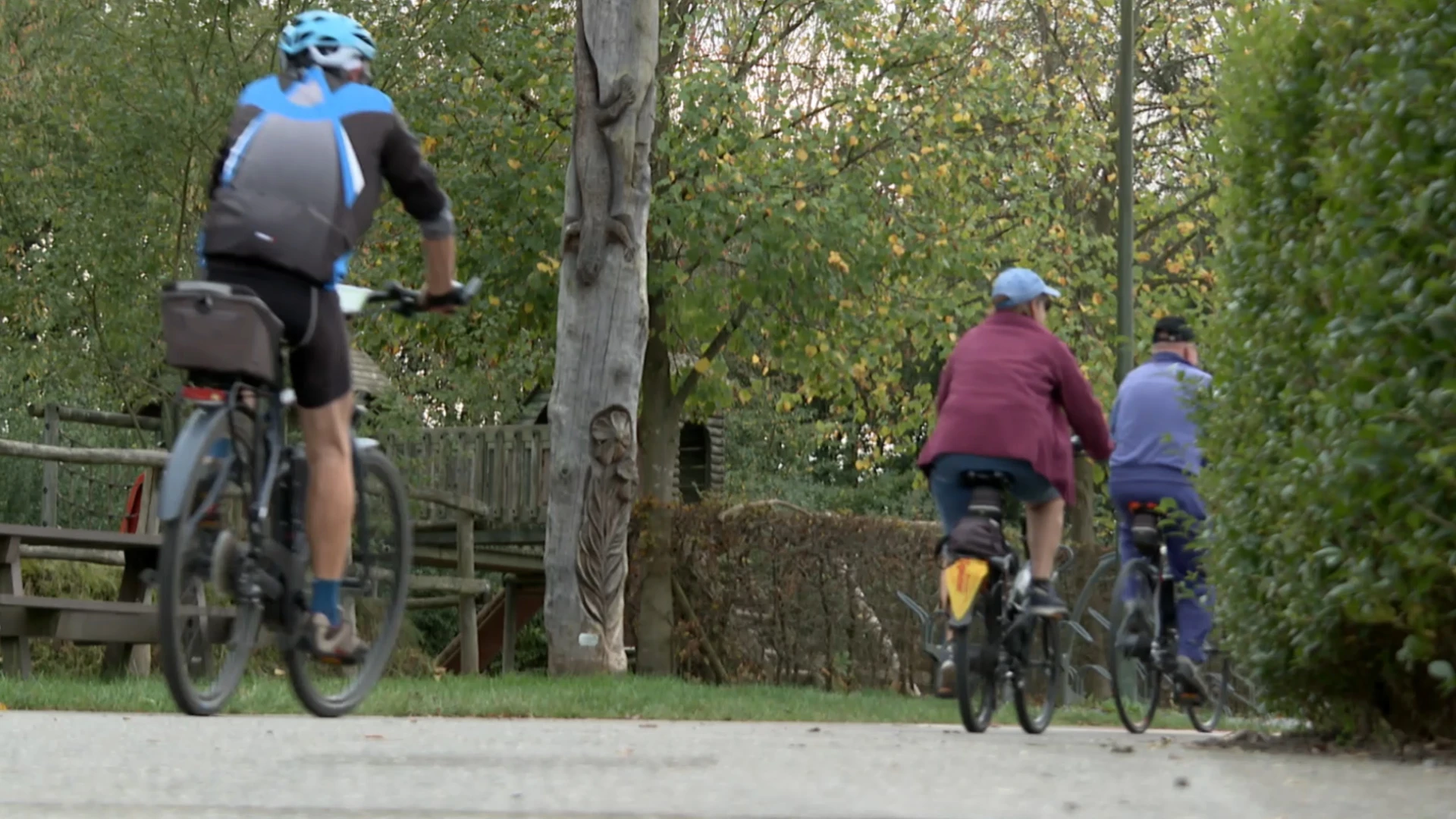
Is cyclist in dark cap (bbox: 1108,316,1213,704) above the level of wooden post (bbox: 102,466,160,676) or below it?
above

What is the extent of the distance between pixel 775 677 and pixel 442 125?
7.19 m

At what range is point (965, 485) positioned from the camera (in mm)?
8734

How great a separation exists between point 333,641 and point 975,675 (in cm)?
329

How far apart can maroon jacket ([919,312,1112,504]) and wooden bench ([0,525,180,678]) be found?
5.01 meters

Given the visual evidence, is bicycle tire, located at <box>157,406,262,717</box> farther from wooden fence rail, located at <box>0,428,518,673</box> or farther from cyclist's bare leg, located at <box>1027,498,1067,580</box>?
wooden fence rail, located at <box>0,428,518,673</box>

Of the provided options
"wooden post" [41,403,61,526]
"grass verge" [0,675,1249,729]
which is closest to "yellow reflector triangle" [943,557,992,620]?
"grass verge" [0,675,1249,729]

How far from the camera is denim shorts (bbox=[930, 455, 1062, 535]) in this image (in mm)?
8609

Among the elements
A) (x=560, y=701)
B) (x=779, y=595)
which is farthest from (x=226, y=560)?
(x=779, y=595)

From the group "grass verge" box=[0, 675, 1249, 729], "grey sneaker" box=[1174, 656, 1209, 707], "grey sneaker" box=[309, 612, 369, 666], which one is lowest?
"grass verge" box=[0, 675, 1249, 729]

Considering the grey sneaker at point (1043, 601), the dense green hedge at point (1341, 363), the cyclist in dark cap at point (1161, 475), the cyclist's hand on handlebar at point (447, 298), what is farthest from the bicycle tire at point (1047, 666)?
the cyclist's hand on handlebar at point (447, 298)

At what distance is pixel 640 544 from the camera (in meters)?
16.0

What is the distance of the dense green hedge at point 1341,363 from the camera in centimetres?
552

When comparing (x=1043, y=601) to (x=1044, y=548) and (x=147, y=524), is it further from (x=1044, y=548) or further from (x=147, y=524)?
(x=147, y=524)

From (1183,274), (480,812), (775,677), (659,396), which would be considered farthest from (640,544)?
(1183,274)
